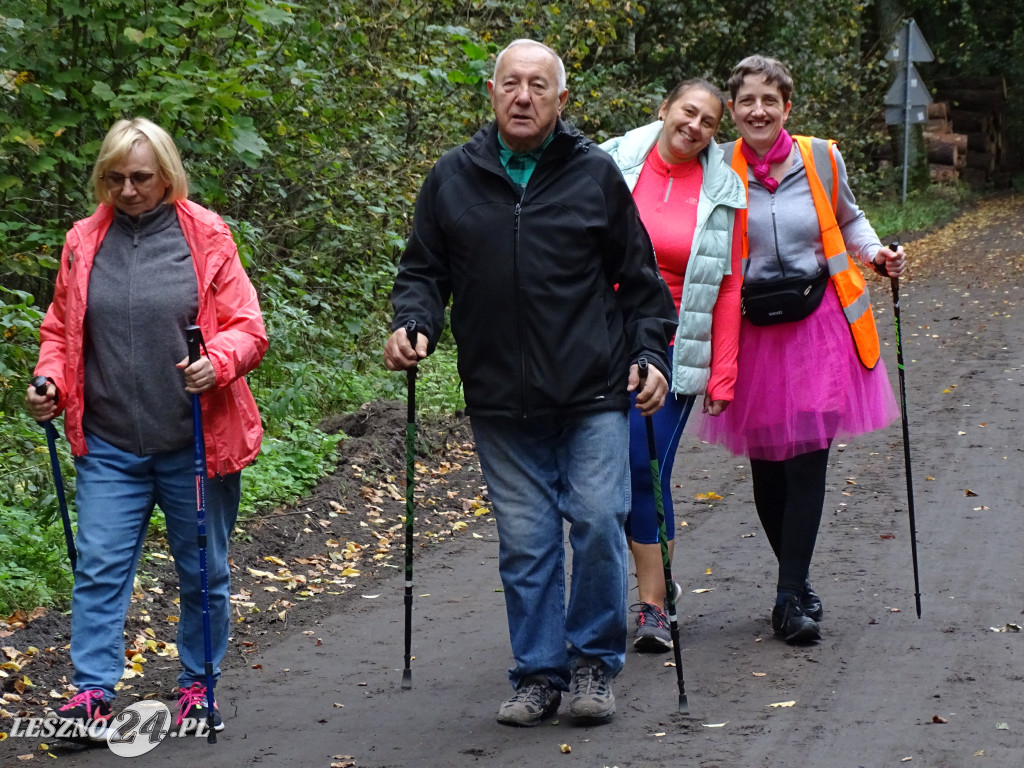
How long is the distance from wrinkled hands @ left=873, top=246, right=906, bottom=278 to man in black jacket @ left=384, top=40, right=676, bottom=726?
1340 mm

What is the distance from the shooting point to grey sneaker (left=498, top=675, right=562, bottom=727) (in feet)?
15.3

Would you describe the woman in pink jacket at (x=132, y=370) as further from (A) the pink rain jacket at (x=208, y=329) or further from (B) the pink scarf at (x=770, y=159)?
(B) the pink scarf at (x=770, y=159)

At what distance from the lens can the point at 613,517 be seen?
15.2ft

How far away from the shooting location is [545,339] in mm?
4539

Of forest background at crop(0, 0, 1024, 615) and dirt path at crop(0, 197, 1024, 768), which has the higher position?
forest background at crop(0, 0, 1024, 615)

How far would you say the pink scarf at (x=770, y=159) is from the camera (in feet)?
18.7

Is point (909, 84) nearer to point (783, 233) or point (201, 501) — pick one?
point (783, 233)

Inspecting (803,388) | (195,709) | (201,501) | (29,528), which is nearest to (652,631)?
(803,388)

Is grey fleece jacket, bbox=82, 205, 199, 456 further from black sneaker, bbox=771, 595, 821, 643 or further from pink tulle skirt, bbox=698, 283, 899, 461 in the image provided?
black sneaker, bbox=771, 595, 821, 643

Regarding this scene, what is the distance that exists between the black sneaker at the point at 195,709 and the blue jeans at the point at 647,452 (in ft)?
6.15

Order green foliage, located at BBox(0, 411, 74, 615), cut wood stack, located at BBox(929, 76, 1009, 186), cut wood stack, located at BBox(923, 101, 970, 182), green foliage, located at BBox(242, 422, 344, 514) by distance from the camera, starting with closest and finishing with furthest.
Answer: green foliage, located at BBox(0, 411, 74, 615) → green foliage, located at BBox(242, 422, 344, 514) → cut wood stack, located at BBox(923, 101, 970, 182) → cut wood stack, located at BBox(929, 76, 1009, 186)

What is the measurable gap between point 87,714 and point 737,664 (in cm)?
242

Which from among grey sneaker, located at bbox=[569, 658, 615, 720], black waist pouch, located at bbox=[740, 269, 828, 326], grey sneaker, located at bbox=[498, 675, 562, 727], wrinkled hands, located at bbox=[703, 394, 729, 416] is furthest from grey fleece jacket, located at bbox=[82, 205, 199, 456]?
black waist pouch, located at bbox=[740, 269, 828, 326]

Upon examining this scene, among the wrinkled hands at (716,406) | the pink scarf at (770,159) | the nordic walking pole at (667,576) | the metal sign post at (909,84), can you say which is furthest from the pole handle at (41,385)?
the metal sign post at (909,84)
